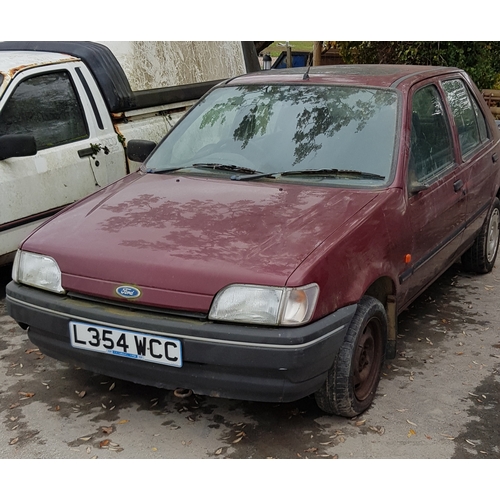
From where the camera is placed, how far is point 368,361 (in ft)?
12.4

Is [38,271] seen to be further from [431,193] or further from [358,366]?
[431,193]

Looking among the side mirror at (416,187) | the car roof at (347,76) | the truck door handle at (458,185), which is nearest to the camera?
A: the side mirror at (416,187)

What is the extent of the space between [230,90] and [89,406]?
2.23m

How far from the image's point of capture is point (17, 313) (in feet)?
12.0

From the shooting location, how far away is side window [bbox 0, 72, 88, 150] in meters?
5.47

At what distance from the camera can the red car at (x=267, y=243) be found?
3156mm

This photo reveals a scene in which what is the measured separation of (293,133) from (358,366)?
1434mm

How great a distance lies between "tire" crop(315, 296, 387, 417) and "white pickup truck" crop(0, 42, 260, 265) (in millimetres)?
2824

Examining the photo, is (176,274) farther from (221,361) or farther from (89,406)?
(89,406)

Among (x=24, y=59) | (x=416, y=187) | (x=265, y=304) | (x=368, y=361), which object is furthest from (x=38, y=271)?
(x=24, y=59)

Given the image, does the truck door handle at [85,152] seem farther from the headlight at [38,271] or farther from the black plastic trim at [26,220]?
the headlight at [38,271]

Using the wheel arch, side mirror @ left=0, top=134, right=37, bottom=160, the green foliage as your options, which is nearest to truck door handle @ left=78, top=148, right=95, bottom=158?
side mirror @ left=0, top=134, right=37, bottom=160

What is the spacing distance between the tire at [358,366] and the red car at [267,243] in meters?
0.01

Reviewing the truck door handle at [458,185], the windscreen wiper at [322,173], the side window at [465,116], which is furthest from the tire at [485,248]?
the windscreen wiper at [322,173]
